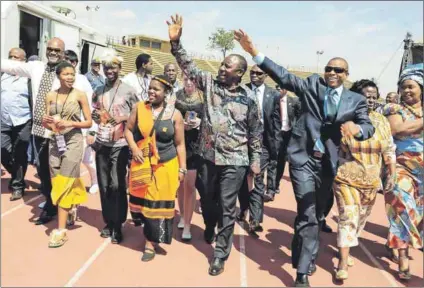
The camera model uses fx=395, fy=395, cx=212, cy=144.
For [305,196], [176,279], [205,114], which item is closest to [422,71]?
[305,196]

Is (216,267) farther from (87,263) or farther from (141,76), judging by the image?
(141,76)

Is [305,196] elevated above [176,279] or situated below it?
above

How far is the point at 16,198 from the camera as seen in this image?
5293mm

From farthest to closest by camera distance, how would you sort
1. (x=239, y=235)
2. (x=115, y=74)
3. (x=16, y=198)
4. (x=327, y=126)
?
1. (x=16, y=198)
2. (x=239, y=235)
3. (x=115, y=74)
4. (x=327, y=126)

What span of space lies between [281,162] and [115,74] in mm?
3766

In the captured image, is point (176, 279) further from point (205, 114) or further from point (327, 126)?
point (327, 126)

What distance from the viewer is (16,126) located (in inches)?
213

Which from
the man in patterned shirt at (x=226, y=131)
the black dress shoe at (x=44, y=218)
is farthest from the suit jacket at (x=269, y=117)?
the black dress shoe at (x=44, y=218)

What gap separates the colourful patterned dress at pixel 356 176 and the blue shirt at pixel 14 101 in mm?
4143

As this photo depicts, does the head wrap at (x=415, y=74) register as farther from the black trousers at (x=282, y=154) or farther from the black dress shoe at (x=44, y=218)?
the black dress shoe at (x=44, y=218)

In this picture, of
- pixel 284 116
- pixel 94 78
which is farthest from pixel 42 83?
pixel 284 116

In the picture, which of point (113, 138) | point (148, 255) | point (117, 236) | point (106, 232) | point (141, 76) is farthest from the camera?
point (141, 76)

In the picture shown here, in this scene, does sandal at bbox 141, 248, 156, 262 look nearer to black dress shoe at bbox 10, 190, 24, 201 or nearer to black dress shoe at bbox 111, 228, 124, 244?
black dress shoe at bbox 111, 228, 124, 244

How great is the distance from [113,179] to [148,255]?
0.90 meters
